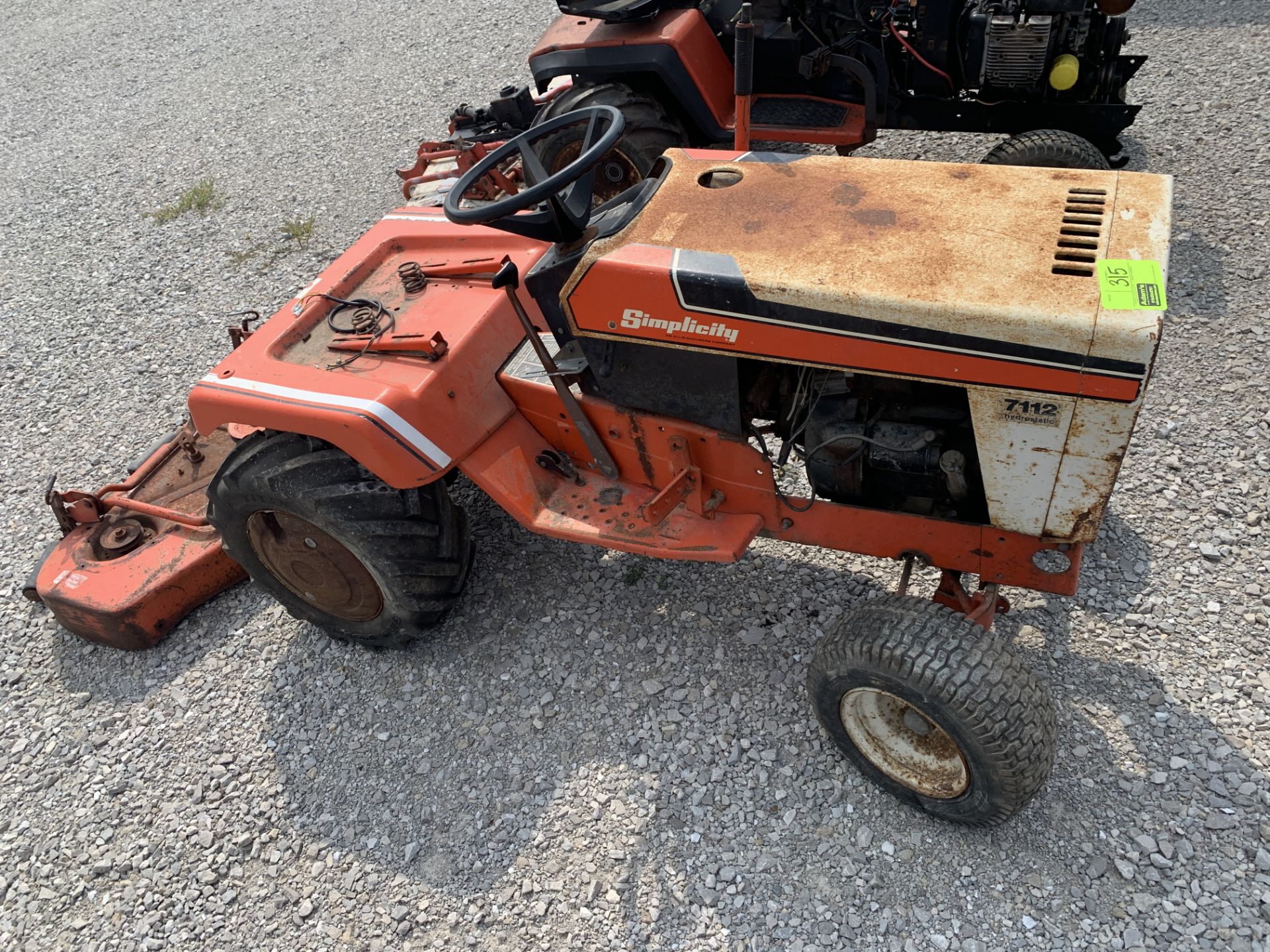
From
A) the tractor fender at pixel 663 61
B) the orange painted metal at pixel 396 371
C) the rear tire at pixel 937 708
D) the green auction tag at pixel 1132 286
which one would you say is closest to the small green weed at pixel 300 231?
the tractor fender at pixel 663 61

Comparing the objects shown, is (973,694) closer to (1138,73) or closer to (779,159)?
(779,159)

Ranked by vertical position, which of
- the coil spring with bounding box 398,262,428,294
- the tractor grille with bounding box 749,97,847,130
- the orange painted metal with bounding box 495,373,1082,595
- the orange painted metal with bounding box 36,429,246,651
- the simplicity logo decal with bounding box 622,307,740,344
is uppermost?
the simplicity logo decal with bounding box 622,307,740,344

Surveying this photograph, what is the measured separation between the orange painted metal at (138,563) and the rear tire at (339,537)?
399mm

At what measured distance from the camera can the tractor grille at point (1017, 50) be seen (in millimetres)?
4484

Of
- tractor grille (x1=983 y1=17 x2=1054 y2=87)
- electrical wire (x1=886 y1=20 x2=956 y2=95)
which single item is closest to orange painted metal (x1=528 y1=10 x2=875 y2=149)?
electrical wire (x1=886 y1=20 x2=956 y2=95)

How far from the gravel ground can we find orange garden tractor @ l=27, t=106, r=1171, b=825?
250 millimetres

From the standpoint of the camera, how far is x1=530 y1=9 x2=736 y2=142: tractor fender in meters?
4.75

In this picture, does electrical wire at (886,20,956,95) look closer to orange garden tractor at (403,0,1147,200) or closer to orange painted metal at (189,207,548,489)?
orange garden tractor at (403,0,1147,200)

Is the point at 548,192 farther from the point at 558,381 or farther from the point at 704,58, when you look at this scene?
the point at 704,58

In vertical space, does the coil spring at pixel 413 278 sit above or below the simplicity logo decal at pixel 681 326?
below

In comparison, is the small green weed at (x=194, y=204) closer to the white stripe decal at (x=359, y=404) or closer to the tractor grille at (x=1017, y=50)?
the white stripe decal at (x=359, y=404)

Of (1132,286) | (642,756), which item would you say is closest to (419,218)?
(642,756)

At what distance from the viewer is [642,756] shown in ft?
9.88

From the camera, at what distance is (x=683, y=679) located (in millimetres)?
3215
